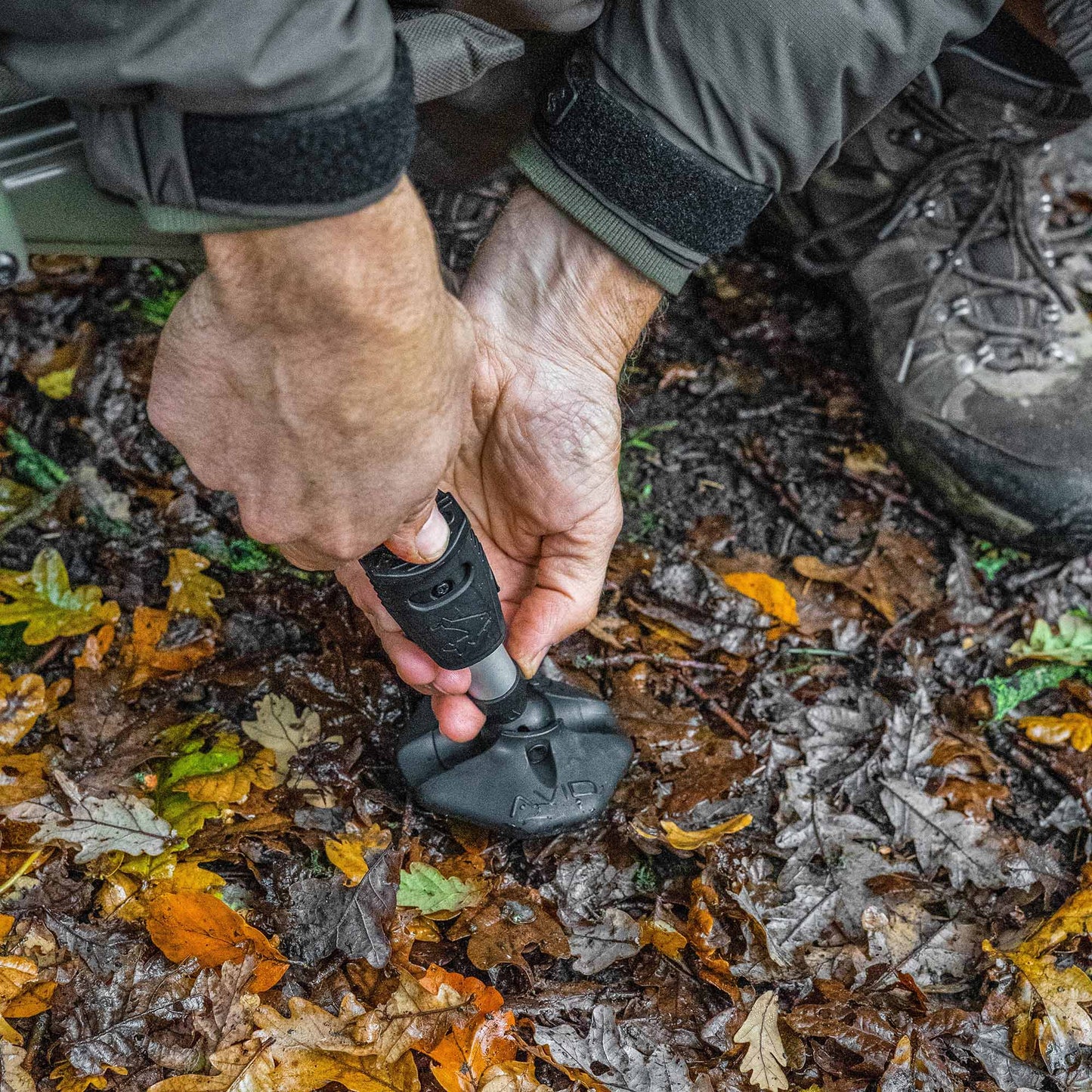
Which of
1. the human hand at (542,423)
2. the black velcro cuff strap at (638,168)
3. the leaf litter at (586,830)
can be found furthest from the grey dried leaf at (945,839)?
the black velcro cuff strap at (638,168)

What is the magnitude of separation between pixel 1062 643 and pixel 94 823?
9.52 feet

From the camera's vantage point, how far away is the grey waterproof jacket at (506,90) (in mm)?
1509

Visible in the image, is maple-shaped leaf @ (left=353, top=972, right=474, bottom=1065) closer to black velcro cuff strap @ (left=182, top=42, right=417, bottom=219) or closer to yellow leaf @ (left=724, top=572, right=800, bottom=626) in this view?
yellow leaf @ (left=724, top=572, right=800, bottom=626)

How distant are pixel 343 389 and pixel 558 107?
3.77 ft

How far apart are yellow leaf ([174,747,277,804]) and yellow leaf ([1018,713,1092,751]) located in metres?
2.18

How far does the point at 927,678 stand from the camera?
303cm

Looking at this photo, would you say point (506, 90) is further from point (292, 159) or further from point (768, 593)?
point (768, 593)

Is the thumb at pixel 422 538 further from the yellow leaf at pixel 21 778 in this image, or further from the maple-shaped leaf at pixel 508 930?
the yellow leaf at pixel 21 778

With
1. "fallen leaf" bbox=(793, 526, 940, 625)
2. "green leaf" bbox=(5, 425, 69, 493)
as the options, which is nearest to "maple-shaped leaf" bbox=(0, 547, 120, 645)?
"green leaf" bbox=(5, 425, 69, 493)

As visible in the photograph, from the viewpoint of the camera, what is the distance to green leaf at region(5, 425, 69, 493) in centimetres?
317

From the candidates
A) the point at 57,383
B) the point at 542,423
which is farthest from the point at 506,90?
the point at 57,383

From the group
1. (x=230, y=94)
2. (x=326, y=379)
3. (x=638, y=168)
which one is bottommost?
(x=326, y=379)

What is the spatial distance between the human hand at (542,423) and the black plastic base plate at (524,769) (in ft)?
0.34

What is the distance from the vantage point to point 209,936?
2178 millimetres
